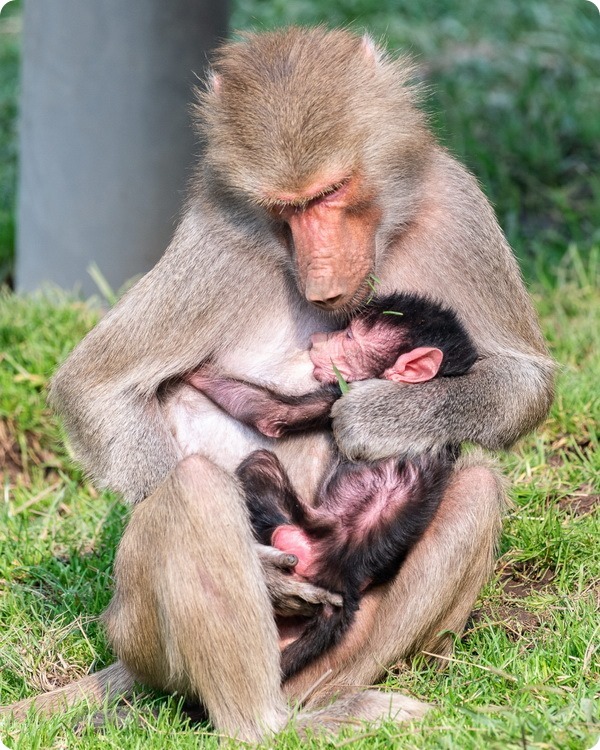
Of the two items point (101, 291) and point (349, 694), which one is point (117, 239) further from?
Answer: point (349, 694)

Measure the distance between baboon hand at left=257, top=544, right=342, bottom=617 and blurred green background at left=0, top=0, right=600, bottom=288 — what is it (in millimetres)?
3825

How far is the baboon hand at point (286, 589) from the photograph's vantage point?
3.43m

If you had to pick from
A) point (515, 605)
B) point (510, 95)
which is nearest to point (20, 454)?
point (515, 605)

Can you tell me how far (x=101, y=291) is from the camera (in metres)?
6.98

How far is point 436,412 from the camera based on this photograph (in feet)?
12.3

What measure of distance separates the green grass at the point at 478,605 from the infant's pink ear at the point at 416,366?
0.90 m

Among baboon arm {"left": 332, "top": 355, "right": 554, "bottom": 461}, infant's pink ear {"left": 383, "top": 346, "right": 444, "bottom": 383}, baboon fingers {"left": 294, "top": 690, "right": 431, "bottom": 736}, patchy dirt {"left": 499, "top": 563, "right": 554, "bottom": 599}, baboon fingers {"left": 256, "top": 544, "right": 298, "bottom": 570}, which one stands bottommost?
patchy dirt {"left": 499, "top": 563, "right": 554, "bottom": 599}

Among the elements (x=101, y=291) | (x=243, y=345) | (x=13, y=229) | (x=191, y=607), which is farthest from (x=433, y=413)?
(x=13, y=229)

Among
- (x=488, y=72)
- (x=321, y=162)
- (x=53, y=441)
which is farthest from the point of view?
(x=488, y=72)

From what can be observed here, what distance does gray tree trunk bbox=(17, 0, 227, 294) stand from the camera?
6.82m

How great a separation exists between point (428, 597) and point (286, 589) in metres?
0.47

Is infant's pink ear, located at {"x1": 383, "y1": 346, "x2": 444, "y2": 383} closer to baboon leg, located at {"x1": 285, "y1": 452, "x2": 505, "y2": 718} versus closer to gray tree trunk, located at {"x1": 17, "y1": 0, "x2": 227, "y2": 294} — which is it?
baboon leg, located at {"x1": 285, "y1": 452, "x2": 505, "y2": 718}

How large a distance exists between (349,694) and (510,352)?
129 centimetres

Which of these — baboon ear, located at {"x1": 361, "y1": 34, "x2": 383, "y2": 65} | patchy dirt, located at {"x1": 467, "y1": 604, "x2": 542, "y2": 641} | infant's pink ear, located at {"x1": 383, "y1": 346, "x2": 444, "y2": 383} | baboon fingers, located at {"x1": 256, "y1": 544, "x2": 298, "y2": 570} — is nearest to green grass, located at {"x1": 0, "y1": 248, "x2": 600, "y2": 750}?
patchy dirt, located at {"x1": 467, "y1": 604, "x2": 542, "y2": 641}
